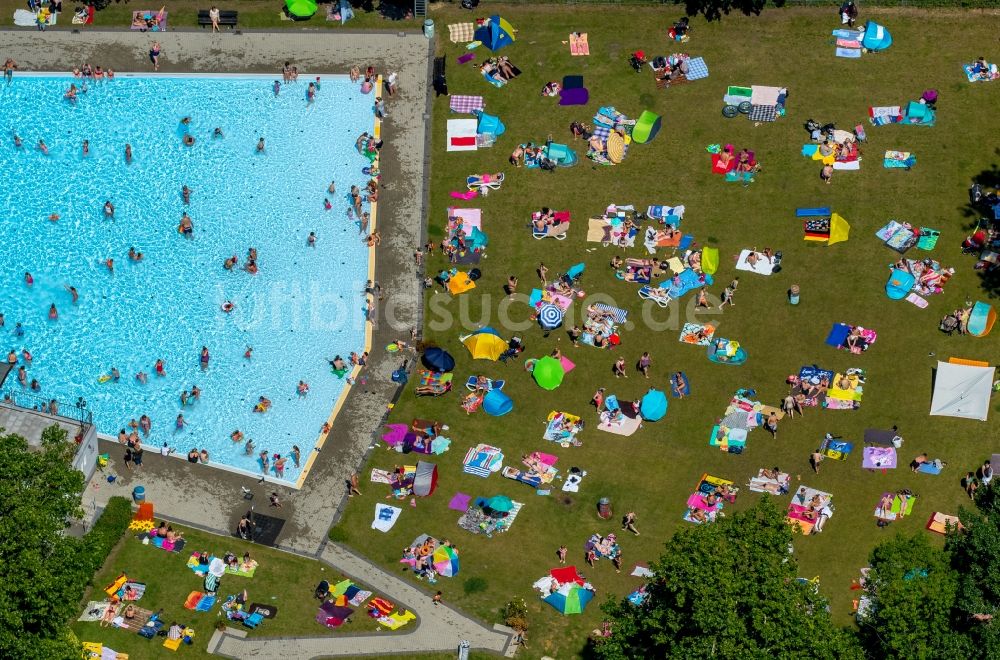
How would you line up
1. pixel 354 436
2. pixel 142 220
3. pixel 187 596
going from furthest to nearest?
pixel 142 220, pixel 354 436, pixel 187 596

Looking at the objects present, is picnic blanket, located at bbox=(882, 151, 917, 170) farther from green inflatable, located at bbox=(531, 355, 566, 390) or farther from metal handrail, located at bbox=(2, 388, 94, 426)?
metal handrail, located at bbox=(2, 388, 94, 426)

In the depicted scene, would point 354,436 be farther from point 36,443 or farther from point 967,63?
point 967,63

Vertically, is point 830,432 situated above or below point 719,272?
below

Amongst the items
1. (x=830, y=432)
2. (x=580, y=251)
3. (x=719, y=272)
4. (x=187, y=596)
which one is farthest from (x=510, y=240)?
(x=187, y=596)

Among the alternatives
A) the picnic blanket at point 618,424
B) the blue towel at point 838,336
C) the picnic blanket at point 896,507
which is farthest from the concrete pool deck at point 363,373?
the blue towel at point 838,336

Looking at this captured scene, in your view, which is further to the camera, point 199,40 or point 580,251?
point 199,40

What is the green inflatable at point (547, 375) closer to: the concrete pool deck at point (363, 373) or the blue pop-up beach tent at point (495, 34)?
the concrete pool deck at point (363, 373)

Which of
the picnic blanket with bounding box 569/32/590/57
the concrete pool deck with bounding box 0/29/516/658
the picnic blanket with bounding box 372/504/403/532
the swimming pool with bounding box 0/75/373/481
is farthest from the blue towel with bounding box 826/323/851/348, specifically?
the swimming pool with bounding box 0/75/373/481
